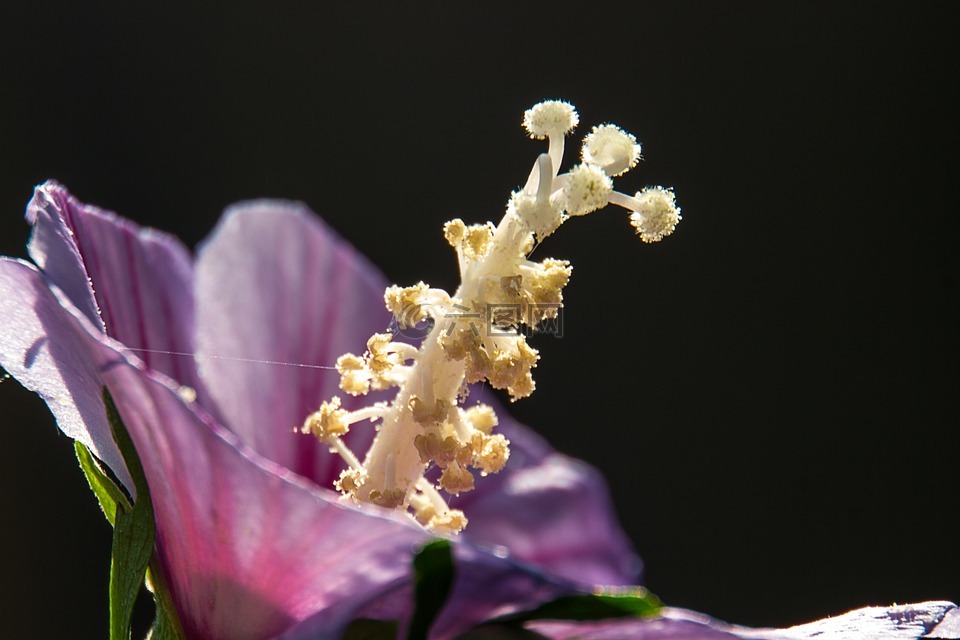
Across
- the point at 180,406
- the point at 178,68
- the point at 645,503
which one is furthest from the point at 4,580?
the point at 180,406

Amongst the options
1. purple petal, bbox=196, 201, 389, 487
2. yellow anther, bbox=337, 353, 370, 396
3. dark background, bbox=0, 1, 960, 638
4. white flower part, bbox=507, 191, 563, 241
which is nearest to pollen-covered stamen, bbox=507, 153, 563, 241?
white flower part, bbox=507, 191, 563, 241

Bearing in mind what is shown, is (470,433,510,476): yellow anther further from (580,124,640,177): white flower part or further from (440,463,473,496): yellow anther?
(580,124,640,177): white flower part

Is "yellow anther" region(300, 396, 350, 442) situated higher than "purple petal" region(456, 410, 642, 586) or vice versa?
"purple petal" region(456, 410, 642, 586)

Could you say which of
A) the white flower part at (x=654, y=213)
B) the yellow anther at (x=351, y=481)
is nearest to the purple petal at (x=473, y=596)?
the yellow anther at (x=351, y=481)

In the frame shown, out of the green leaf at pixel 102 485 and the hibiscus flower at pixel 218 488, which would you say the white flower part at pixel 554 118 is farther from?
the green leaf at pixel 102 485

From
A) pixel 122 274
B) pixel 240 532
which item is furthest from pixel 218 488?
pixel 122 274

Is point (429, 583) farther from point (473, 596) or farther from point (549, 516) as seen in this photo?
point (549, 516)
